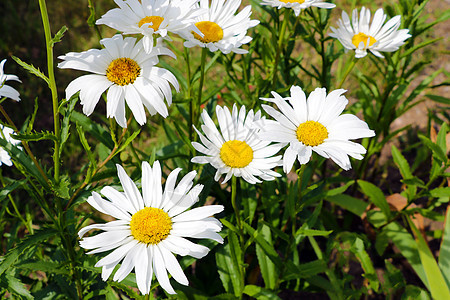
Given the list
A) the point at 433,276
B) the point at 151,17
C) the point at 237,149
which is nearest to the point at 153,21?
the point at 151,17

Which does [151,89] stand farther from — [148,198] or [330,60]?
[330,60]

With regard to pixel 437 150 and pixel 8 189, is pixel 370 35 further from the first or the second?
pixel 8 189

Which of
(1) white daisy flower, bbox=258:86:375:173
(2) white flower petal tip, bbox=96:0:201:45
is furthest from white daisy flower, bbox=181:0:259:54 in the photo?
(1) white daisy flower, bbox=258:86:375:173

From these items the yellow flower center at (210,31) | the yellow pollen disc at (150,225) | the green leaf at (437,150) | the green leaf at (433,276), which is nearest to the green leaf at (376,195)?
the green leaf at (433,276)

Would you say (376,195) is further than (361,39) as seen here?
Yes

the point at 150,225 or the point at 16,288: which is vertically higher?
the point at 150,225

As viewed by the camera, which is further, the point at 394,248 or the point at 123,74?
the point at 394,248

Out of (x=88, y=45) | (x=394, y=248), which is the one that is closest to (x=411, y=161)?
(x=394, y=248)
